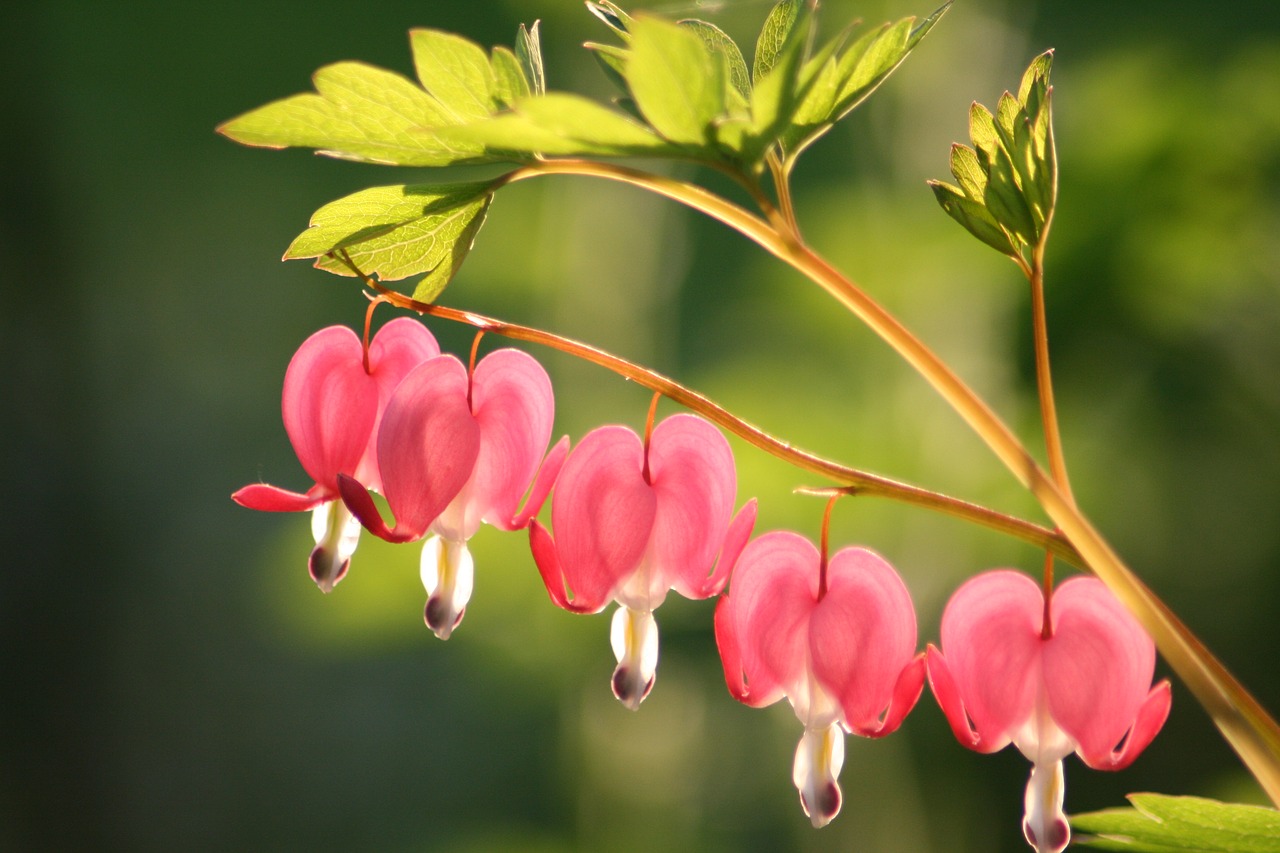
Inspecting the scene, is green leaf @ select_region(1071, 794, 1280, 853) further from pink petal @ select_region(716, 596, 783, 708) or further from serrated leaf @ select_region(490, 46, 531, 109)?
serrated leaf @ select_region(490, 46, 531, 109)

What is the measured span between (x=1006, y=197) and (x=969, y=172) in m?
0.05

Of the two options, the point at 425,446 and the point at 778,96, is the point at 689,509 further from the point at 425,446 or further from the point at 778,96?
the point at 778,96

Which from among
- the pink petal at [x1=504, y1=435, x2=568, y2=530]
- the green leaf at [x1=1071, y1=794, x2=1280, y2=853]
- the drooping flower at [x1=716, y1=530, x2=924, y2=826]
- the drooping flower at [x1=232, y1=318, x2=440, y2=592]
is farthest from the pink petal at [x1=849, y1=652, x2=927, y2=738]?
the drooping flower at [x1=232, y1=318, x2=440, y2=592]

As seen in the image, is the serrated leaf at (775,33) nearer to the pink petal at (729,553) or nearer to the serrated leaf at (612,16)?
the serrated leaf at (612,16)

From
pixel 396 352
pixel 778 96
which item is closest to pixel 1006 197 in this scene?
pixel 778 96

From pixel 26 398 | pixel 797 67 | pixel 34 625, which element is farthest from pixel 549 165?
pixel 26 398

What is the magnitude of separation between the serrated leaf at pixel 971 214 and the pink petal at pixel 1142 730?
26 centimetres

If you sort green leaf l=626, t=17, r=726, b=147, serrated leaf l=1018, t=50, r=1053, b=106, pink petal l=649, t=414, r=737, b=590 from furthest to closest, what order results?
pink petal l=649, t=414, r=737, b=590
serrated leaf l=1018, t=50, r=1053, b=106
green leaf l=626, t=17, r=726, b=147

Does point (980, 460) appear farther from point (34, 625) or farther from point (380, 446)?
point (34, 625)

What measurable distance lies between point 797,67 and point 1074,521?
0.26 metres

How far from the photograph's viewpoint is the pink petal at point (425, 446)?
2.02 ft

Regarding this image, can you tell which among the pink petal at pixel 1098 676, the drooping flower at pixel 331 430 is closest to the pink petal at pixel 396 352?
the drooping flower at pixel 331 430

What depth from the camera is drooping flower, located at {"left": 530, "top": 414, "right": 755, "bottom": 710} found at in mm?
633

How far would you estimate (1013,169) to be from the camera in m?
0.55
